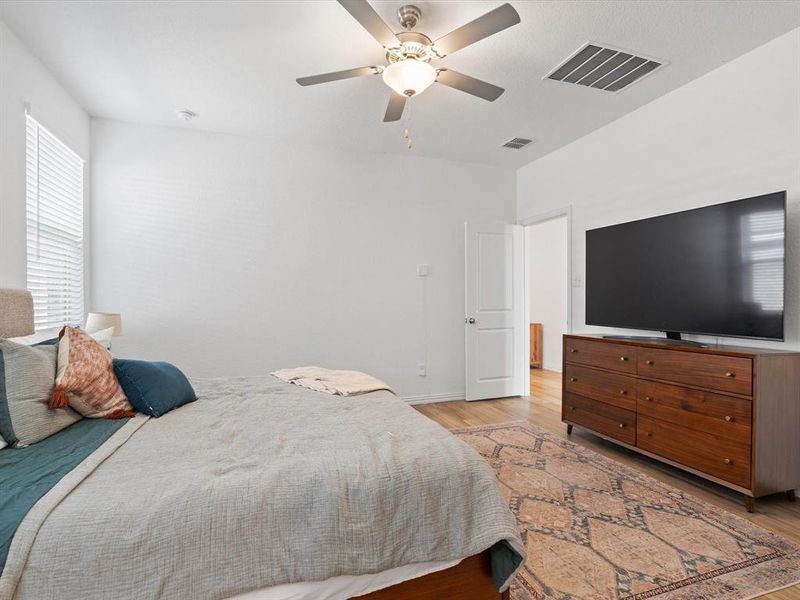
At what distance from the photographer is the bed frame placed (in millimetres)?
1229

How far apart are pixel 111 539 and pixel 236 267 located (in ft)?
10.6

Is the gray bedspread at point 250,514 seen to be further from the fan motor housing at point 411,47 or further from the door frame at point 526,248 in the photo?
the door frame at point 526,248

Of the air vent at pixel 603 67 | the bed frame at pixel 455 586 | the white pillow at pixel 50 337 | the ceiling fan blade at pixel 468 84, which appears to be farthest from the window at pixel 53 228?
the air vent at pixel 603 67

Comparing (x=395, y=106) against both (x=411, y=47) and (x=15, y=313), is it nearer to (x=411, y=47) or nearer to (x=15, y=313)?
(x=411, y=47)

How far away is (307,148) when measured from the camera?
4.17 meters

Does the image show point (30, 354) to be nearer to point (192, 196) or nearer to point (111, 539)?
point (111, 539)

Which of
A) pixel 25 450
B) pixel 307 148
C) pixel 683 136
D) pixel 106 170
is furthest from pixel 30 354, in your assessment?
pixel 683 136

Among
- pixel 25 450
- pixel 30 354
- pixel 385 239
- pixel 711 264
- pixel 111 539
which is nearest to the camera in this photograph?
pixel 111 539

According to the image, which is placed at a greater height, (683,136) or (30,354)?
(683,136)

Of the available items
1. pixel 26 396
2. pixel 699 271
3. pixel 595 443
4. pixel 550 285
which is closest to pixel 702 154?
pixel 699 271

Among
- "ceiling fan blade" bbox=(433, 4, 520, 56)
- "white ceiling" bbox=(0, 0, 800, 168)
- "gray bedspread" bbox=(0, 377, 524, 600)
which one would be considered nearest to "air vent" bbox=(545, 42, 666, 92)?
"white ceiling" bbox=(0, 0, 800, 168)

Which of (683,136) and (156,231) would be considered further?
(156,231)

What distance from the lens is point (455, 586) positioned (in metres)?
1.28

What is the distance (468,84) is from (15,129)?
278 cm
